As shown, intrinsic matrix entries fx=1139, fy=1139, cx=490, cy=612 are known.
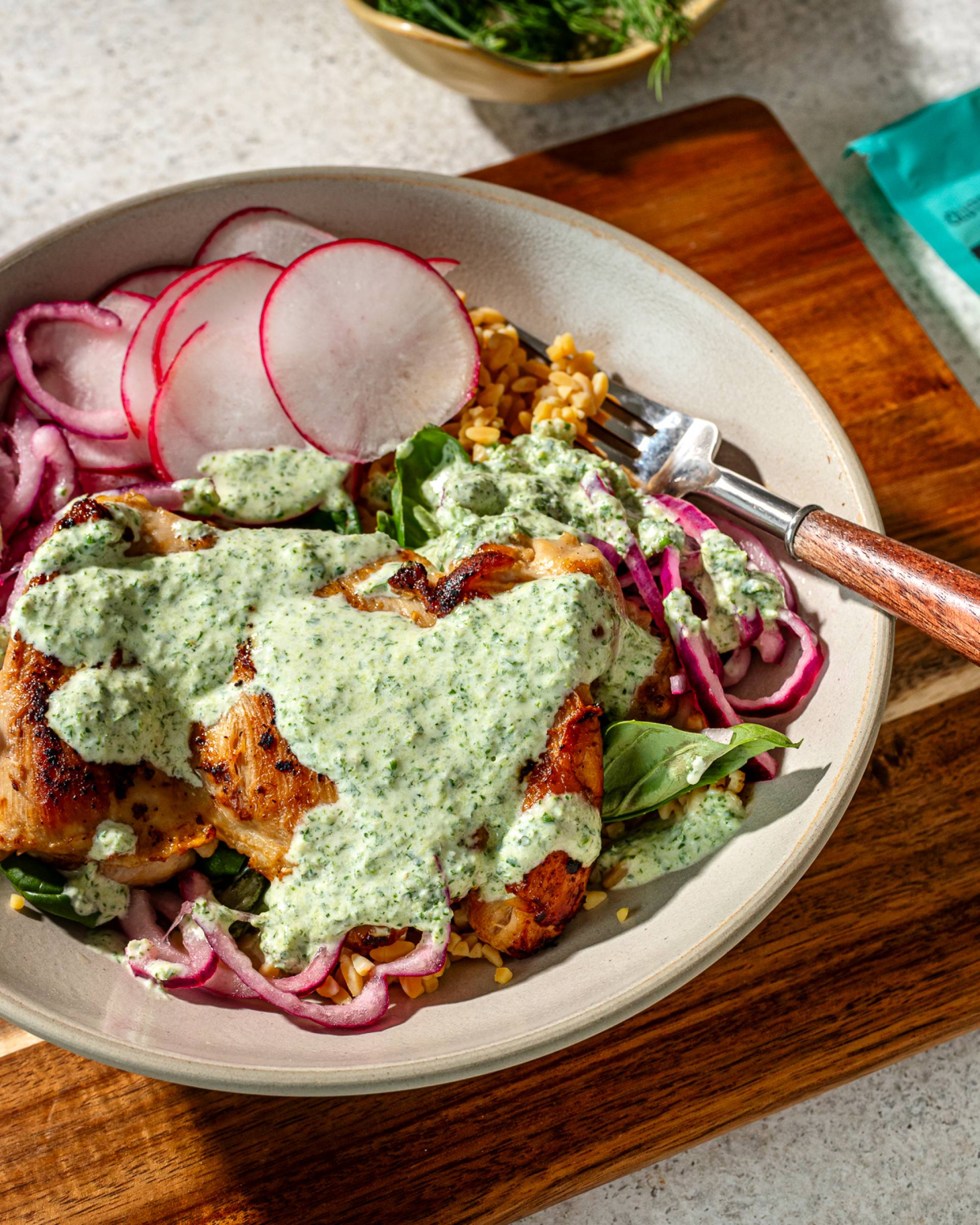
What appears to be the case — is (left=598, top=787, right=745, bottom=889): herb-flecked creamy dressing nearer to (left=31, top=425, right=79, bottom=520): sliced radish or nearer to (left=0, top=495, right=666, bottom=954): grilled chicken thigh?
(left=0, top=495, right=666, bottom=954): grilled chicken thigh

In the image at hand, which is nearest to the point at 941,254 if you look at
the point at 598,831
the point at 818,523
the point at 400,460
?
the point at 818,523

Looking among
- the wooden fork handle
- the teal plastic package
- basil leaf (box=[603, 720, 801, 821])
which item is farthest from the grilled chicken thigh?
the teal plastic package

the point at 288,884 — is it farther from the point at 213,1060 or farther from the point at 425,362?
the point at 425,362

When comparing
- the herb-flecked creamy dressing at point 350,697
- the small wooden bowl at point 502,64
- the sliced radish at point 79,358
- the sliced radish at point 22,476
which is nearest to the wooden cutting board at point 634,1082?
the herb-flecked creamy dressing at point 350,697

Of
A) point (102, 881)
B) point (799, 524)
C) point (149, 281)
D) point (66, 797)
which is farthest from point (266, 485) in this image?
point (799, 524)

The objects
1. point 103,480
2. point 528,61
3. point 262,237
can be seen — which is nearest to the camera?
point 103,480

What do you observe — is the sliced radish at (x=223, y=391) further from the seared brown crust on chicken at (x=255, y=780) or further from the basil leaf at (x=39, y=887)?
the basil leaf at (x=39, y=887)

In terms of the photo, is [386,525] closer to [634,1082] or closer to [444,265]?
[444,265]
